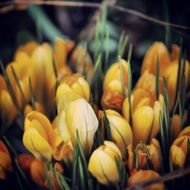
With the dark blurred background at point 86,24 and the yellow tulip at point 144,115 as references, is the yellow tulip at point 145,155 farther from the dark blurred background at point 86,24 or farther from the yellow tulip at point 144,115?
the dark blurred background at point 86,24

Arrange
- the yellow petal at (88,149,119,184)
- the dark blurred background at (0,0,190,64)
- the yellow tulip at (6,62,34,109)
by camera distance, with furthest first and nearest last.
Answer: the dark blurred background at (0,0,190,64) < the yellow tulip at (6,62,34,109) < the yellow petal at (88,149,119,184)

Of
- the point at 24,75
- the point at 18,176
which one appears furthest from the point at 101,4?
the point at 18,176

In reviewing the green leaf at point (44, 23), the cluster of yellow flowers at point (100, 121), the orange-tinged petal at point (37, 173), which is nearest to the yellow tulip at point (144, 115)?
the cluster of yellow flowers at point (100, 121)

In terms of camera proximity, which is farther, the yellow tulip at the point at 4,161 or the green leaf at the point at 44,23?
the green leaf at the point at 44,23

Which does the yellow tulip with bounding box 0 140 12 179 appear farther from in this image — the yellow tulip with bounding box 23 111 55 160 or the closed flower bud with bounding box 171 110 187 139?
the closed flower bud with bounding box 171 110 187 139

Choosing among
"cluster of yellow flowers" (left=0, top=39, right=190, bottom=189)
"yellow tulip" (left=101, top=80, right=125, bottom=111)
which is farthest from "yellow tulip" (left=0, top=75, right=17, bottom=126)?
"yellow tulip" (left=101, top=80, right=125, bottom=111)

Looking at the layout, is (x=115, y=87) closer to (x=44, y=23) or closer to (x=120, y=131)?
(x=120, y=131)
